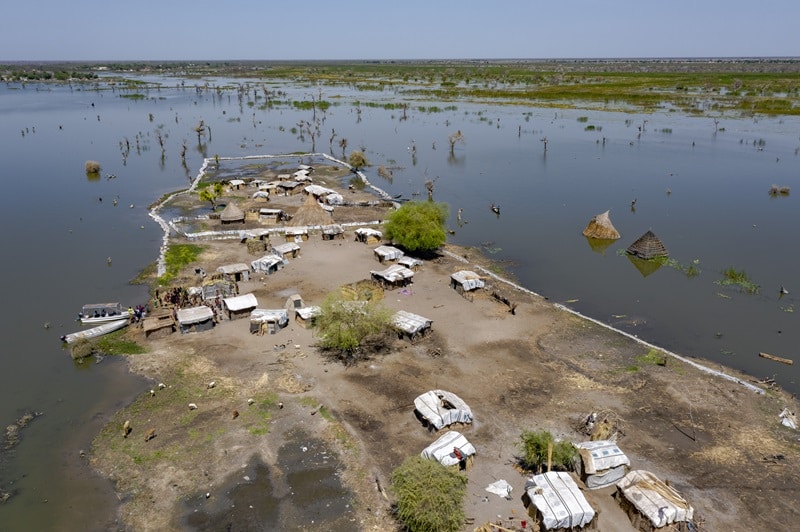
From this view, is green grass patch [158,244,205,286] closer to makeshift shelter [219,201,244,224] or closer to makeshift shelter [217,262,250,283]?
makeshift shelter [217,262,250,283]

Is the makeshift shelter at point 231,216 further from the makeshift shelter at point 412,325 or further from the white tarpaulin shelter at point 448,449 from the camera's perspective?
the white tarpaulin shelter at point 448,449

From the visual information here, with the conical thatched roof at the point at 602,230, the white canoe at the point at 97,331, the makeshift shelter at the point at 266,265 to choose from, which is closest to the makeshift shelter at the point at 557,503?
the white canoe at the point at 97,331

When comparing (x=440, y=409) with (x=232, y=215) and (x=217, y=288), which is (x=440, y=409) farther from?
(x=232, y=215)

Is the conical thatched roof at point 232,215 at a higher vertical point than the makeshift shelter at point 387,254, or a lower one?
higher

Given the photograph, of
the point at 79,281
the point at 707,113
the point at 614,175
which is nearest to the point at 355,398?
the point at 79,281

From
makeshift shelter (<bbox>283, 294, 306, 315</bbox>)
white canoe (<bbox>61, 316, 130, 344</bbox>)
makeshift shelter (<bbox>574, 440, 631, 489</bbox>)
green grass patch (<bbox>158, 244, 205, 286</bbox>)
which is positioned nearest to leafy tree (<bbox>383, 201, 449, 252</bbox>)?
makeshift shelter (<bbox>283, 294, 306, 315</bbox>)

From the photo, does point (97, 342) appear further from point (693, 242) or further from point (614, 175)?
point (614, 175)

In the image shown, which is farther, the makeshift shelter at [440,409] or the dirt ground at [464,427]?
the makeshift shelter at [440,409]
